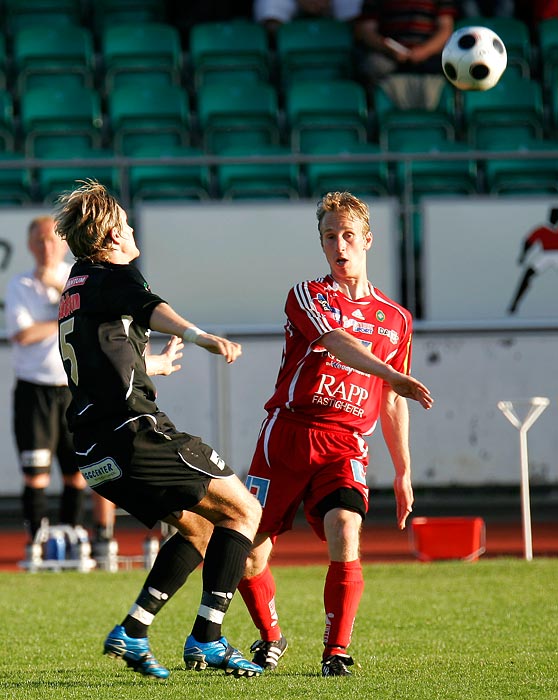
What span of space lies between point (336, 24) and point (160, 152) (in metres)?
3.30

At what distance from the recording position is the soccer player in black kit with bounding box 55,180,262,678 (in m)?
4.70

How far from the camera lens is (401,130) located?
1358cm

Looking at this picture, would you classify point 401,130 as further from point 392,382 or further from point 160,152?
point 392,382

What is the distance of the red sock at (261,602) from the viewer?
5363mm

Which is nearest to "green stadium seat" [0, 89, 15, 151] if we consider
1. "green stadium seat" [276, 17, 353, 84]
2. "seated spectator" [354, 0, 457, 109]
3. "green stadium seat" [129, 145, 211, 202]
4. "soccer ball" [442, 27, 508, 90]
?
"green stadium seat" [129, 145, 211, 202]

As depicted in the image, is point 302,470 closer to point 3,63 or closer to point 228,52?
point 228,52

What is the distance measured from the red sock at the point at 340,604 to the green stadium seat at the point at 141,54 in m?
10.3

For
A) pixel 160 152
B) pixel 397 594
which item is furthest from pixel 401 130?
pixel 397 594

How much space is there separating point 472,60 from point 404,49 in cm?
547

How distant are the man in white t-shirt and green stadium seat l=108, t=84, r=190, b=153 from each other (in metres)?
4.40

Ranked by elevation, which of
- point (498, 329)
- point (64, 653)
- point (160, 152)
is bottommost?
point (64, 653)

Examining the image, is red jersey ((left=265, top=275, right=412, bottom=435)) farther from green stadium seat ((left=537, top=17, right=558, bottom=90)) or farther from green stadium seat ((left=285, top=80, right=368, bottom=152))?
green stadium seat ((left=537, top=17, right=558, bottom=90))

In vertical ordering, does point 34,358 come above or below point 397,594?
above

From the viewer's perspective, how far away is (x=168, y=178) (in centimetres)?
1264
